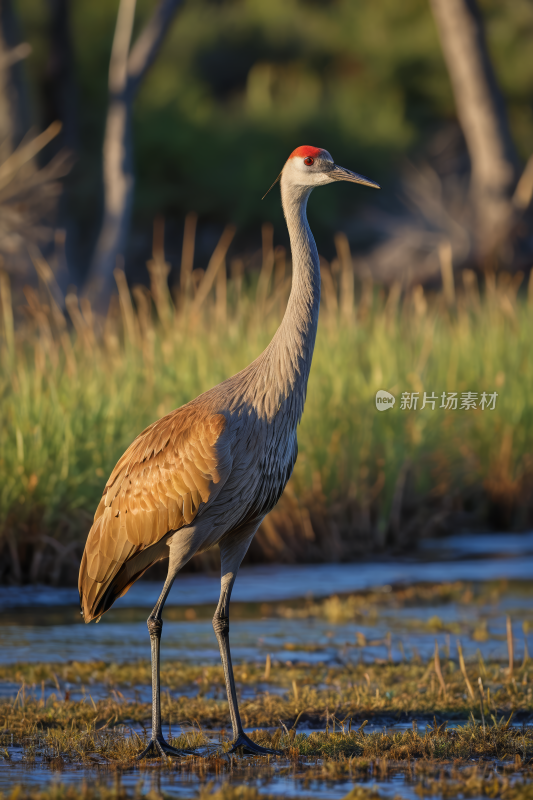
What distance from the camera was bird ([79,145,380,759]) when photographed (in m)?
5.10

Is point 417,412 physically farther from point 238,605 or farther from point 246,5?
point 246,5

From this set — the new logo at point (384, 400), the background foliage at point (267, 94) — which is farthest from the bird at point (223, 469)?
the background foliage at point (267, 94)

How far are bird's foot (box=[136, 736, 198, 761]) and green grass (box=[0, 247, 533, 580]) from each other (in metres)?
3.60

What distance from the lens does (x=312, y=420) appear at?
31.7ft

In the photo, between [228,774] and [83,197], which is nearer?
[228,774]

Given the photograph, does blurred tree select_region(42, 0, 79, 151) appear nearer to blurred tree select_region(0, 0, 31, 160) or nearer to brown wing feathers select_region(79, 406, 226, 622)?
blurred tree select_region(0, 0, 31, 160)

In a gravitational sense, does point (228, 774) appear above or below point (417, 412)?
below

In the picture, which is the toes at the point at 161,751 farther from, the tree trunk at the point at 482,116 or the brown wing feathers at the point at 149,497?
A: the tree trunk at the point at 482,116

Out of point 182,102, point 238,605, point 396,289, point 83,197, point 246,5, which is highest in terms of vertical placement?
point 246,5

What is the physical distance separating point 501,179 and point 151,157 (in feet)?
26.8

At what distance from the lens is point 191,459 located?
5.11 m

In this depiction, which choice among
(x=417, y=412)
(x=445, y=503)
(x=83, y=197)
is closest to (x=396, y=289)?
(x=417, y=412)

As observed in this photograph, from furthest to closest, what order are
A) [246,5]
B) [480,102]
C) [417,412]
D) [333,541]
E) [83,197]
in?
[246,5]
[83,197]
[480,102]
[417,412]
[333,541]

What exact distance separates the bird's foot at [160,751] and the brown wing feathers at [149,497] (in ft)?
2.98
